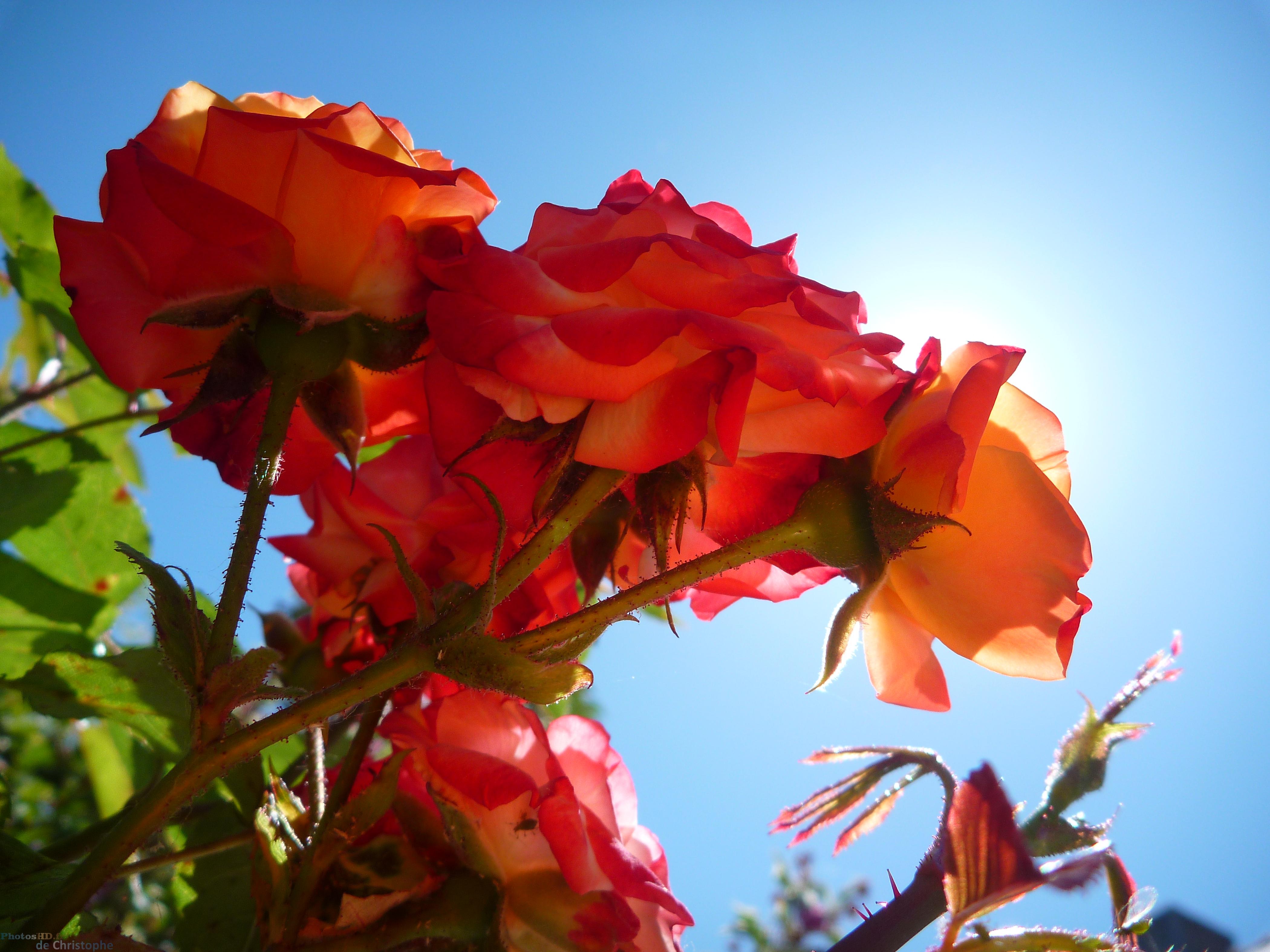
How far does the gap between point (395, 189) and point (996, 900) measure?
458mm

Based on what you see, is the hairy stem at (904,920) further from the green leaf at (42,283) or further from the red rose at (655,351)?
the green leaf at (42,283)

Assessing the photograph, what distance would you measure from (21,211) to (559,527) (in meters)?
1.10

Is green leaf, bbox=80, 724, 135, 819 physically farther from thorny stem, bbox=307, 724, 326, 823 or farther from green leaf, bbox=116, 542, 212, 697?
green leaf, bbox=116, 542, 212, 697

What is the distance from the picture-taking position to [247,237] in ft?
1.46

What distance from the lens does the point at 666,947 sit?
513 mm

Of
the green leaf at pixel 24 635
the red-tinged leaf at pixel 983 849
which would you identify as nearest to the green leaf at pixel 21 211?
the green leaf at pixel 24 635

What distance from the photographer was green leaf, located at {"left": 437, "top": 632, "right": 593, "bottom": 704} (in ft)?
1.18

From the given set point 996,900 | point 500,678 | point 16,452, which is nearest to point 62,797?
point 16,452

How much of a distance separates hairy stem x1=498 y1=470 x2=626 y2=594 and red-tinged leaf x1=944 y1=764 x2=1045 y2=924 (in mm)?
215

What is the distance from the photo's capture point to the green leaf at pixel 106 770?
2.98 ft

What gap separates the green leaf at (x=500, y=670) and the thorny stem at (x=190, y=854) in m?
0.31

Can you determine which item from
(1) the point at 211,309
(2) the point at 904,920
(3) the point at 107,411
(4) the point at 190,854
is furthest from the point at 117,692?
(3) the point at 107,411

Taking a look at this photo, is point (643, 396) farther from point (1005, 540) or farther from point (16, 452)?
point (16, 452)

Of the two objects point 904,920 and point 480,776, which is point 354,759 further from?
point 904,920
